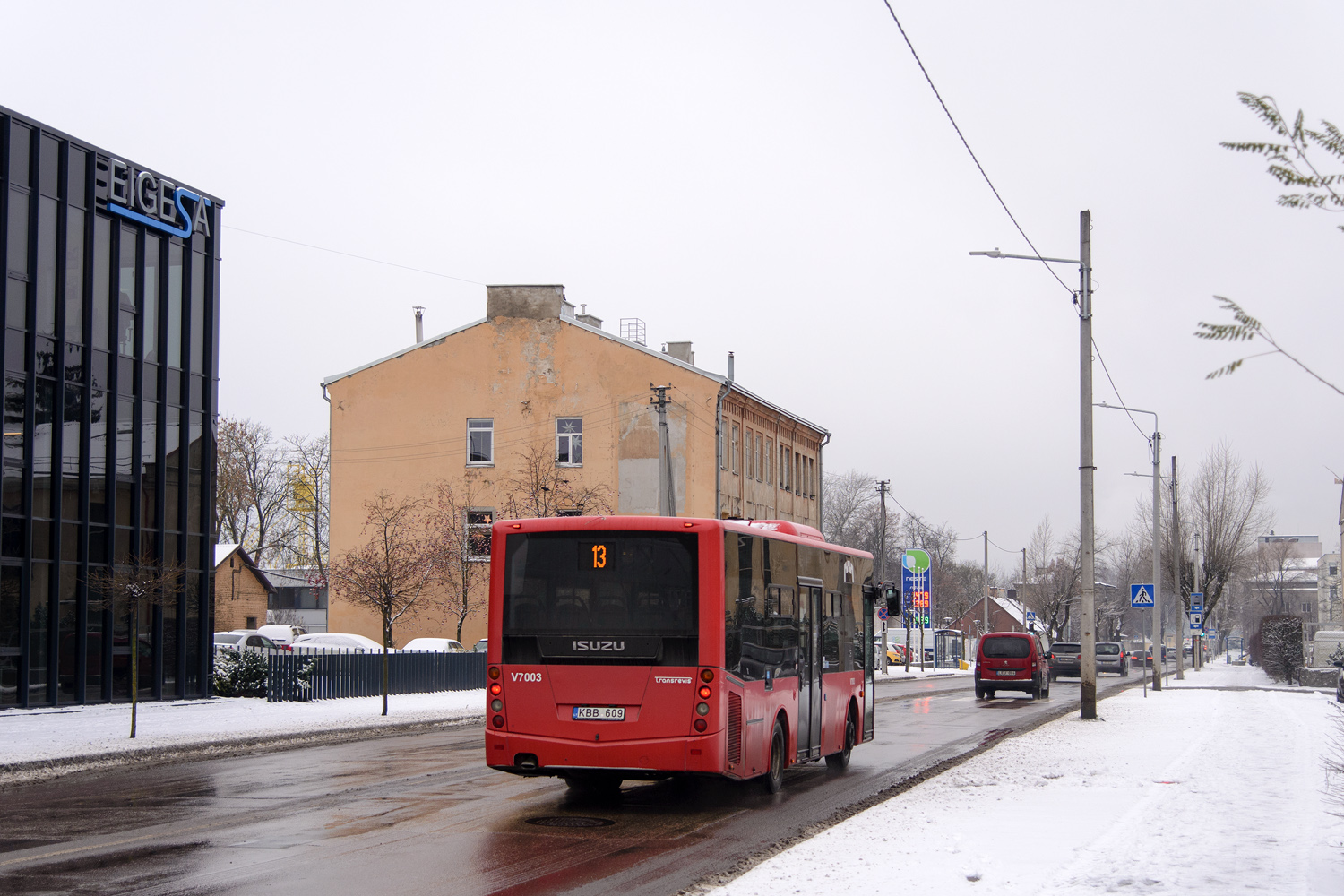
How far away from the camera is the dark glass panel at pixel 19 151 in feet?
80.3

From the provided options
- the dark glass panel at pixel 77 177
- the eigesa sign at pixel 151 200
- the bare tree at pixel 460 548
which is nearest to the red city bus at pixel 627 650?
the dark glass panel at pixel 77 177

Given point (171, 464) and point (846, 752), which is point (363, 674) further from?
point (846, 752)

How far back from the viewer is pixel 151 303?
28.3 m

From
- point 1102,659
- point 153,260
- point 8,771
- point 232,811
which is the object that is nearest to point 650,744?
point 232,811

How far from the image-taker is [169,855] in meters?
9.79

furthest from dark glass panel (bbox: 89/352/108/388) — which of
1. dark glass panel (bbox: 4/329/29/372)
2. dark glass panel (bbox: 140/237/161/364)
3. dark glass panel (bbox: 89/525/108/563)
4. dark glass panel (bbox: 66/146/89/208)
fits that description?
dark glass panel (bbox: 66/146/89/208)

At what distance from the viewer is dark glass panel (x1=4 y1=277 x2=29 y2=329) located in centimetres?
2442

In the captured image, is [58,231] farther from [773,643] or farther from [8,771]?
[773,643]

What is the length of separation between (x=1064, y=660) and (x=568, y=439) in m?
20.8

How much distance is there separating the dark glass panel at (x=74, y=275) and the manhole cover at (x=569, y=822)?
58.7 ft

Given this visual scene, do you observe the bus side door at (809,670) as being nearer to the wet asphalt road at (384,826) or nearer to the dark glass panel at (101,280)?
the wet asphalt road at (384,826)

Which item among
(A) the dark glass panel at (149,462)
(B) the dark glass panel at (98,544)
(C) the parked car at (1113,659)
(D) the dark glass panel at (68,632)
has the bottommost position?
(C) the parked car at (1113,659)

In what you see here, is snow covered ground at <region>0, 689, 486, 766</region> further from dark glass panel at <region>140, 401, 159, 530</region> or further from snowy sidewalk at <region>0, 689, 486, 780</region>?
dark glass panel at <region>140, 401, 159, 530</region>

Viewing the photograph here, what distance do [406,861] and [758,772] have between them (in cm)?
453
